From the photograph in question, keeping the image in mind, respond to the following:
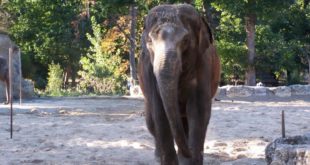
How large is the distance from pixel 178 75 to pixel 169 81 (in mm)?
204

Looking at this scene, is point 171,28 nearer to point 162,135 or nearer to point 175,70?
point 175,70

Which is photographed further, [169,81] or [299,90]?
[299,90]

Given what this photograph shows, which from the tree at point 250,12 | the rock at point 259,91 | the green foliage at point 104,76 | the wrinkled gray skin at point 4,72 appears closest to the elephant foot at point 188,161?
the wrinkled gray skin at point 4,72

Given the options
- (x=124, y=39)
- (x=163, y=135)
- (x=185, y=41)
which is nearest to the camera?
(x=185, y=41)

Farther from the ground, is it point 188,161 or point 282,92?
point 282,92

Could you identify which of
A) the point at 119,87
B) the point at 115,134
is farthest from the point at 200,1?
Result: the point at 115,134

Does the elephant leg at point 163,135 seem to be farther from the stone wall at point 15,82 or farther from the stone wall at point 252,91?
the stone wall at point 15,82

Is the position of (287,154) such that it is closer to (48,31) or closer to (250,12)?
(250,12)

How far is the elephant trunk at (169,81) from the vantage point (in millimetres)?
3783

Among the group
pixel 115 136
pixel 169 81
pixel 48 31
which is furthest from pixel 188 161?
pixel 48 31

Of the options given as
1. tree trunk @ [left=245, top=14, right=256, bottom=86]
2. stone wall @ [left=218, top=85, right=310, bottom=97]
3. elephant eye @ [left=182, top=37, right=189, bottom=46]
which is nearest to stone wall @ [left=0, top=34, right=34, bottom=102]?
stone wall @ [left=218, top=85, right=310, bottom=97]

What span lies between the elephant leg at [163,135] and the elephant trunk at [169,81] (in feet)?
1.91

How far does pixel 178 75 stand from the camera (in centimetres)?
398

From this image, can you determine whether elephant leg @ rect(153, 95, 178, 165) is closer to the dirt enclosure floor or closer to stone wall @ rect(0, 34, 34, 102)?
the dirt enclosure floor
